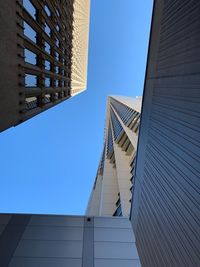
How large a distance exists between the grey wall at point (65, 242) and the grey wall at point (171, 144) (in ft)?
9.95

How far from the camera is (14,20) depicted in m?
13.9

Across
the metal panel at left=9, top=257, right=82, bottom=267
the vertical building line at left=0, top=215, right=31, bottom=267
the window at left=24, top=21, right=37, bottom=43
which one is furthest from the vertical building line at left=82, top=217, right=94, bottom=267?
the window at left=24, top=21, right=37, bottom=43

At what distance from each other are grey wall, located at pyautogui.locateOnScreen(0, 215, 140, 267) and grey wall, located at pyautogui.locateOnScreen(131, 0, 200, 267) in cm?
303

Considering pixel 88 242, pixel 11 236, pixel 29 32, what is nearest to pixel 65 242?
pixel 88 242

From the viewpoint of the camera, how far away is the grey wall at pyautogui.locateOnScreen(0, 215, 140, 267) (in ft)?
37.1

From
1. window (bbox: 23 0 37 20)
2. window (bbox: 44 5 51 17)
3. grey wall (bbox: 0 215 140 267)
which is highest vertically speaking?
window (bbox: 44 5 51 17)

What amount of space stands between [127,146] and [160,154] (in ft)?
161

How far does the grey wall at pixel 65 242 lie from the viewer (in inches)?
445

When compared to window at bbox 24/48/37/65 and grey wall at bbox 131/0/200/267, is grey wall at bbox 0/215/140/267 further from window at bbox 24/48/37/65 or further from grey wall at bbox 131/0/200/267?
window at bbox 24/48/37/65

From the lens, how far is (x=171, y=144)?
16297mm

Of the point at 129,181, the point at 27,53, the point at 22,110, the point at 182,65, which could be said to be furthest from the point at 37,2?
the point at 129,181

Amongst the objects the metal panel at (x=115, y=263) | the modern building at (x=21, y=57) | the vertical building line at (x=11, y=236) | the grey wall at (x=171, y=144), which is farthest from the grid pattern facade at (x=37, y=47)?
the metal panel at (x=115, y=263)

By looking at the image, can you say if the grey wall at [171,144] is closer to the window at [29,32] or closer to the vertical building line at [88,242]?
the vertical building line at [88,242]

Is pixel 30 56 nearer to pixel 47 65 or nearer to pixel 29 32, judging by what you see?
pixel 29 32
